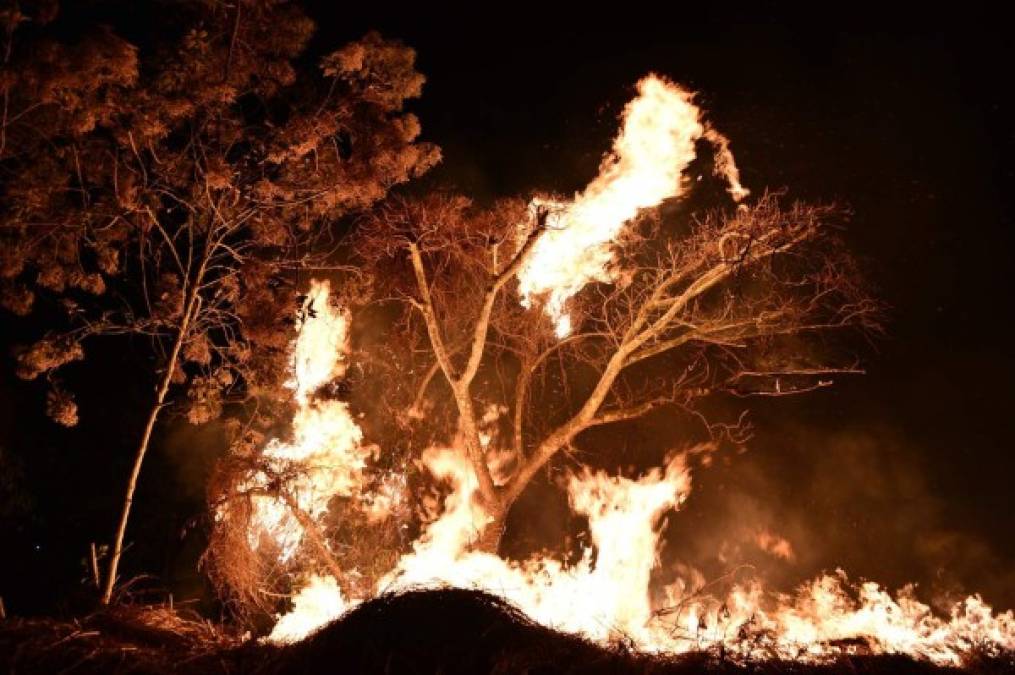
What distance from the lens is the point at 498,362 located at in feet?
45.7

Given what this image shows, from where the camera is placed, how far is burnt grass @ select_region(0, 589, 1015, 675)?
636 cm

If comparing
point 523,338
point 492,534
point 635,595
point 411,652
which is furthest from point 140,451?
point 635,595

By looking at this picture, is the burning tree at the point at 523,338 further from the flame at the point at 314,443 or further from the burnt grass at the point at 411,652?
the burnt grass at the point at 411,652

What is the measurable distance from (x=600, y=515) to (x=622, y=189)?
562 cm

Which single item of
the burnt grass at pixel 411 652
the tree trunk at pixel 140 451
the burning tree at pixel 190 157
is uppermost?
the burning tree at pixel 190 157

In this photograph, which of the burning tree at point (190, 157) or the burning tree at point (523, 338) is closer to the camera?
the burning tree at point (190, 157)

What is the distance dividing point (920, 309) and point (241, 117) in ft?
36.7

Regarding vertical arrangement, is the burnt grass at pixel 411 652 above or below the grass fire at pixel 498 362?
below

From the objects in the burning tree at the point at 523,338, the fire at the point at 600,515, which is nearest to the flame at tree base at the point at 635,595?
the fire at the point at 600,515

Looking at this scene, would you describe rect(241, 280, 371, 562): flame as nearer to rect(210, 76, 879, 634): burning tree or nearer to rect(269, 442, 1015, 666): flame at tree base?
rect(210, 76, 879, 634): burning tree

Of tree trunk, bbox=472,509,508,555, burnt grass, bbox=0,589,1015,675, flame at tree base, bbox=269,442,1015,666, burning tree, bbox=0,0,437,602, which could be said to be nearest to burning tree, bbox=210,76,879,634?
Result: tree trunk, bbox=472,509,508,555

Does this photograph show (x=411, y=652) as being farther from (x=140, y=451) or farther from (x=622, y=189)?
(x=622, y=189)

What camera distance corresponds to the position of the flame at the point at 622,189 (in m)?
10.6

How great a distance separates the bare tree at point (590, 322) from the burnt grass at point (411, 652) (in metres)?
3.73
